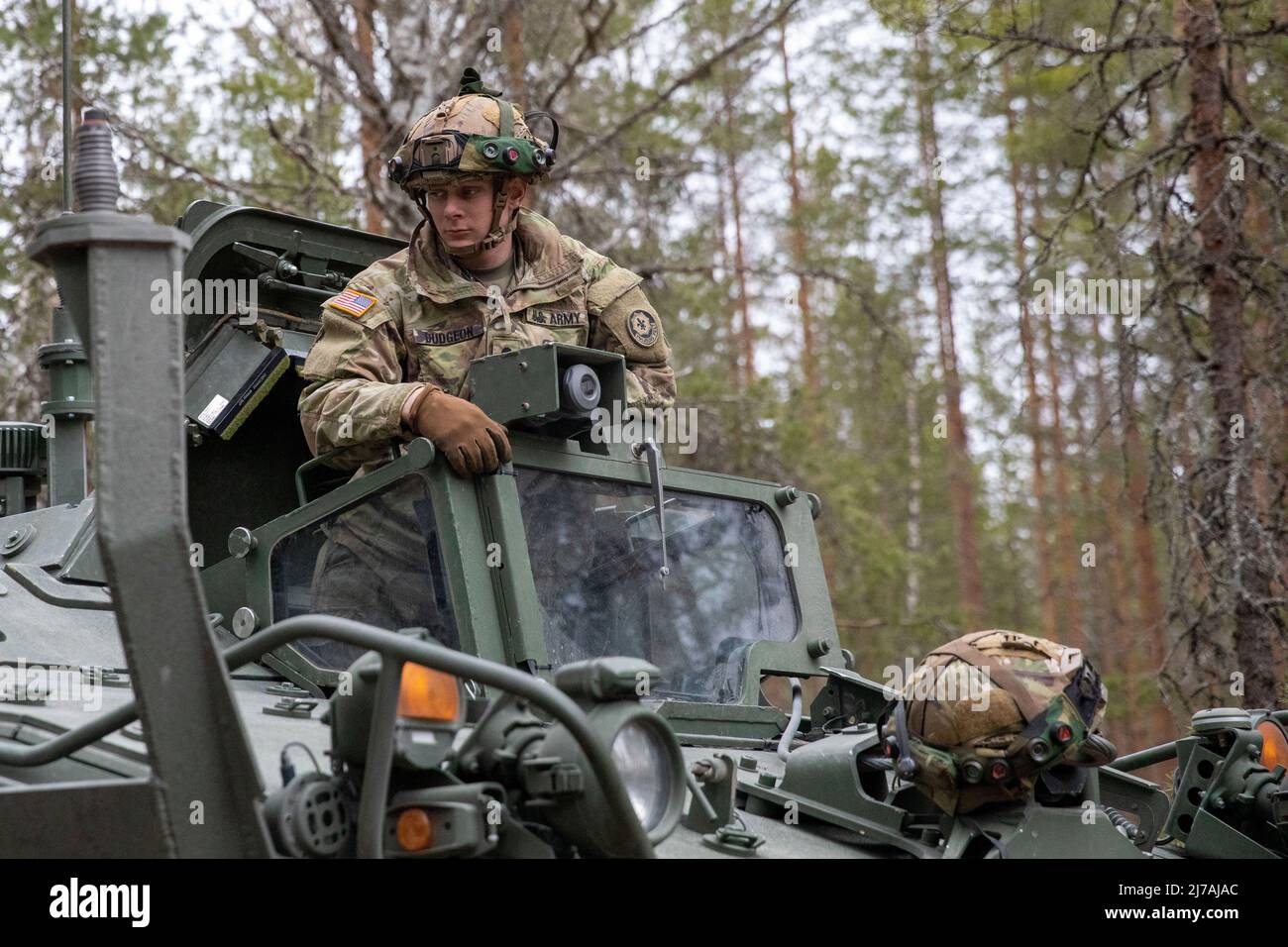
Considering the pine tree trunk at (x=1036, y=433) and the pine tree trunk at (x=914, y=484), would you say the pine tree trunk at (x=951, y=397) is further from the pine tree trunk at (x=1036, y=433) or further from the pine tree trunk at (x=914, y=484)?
the pine tree trunk at (x=914, y=484)

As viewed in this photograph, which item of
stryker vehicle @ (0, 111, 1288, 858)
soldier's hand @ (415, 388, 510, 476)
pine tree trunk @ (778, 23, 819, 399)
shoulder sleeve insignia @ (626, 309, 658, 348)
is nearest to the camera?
stryker vehicle @ (0, 111, 1288, 858)

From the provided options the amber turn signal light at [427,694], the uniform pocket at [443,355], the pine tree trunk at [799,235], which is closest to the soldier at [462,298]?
the uniform pocket at [443,355]

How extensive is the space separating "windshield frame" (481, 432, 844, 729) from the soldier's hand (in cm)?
7

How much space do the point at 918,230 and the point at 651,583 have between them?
16507 millimetres

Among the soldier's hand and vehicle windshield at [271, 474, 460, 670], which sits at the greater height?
the soldier's hand

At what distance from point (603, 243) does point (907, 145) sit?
878 centimetres

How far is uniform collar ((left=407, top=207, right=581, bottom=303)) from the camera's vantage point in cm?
459

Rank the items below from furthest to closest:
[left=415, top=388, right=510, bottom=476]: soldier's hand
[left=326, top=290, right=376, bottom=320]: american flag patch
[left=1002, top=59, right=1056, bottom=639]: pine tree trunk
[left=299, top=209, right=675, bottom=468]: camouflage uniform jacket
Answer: [left=1002, top=59, right=1056, bottom=639]: pine tree trunk, [left=326, top=290, right=376, bottom=320]: american flag patch, [left=299, top=209, right=675, bottom=468]: camouflage uniform jacket, [left=415, top=388, right=510, bottom=476]: soldier's hand

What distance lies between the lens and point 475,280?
4.71m

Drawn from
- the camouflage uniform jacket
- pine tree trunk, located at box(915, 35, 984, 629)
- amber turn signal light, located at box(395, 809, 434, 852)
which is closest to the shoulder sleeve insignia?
the camouflage uniform jacket

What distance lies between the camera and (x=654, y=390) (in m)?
4.87

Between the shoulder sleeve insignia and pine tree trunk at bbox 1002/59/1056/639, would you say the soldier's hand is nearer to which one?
the shoulder sleeve insignia

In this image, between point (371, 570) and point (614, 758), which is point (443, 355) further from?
point (614, 758)

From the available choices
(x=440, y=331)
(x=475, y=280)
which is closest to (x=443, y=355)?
(x=440, y=331)
